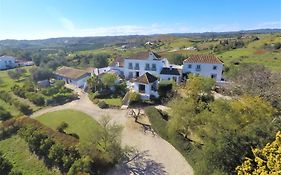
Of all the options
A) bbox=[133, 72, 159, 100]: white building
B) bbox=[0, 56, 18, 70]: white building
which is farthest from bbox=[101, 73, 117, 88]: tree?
bbox=[0, 56, 18, 70]: white building

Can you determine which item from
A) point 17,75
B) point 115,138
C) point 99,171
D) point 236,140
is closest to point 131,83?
point 115,138

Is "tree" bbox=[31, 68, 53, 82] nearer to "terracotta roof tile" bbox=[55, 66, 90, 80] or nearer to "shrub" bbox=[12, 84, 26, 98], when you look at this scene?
"terracotta roof tile" bbox=[55, 66, 90, 80]

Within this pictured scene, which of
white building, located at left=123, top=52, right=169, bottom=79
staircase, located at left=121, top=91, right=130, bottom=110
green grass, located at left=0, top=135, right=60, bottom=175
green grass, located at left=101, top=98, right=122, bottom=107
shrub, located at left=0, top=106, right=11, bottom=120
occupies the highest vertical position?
white building, located at left=123, top=52, right=169, bottom=79

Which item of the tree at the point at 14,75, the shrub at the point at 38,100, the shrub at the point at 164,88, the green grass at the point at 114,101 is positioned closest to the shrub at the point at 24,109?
the shrub at the point at 38,100

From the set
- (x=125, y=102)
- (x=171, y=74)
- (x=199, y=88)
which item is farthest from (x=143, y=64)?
(x=199, y=88)

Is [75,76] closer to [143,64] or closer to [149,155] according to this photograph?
[143,64]

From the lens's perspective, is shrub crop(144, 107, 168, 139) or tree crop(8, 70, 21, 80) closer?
shrub crop(144, 107, 168, 139)

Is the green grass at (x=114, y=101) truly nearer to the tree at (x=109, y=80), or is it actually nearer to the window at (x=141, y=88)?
the tree at (x=109, y=80)
